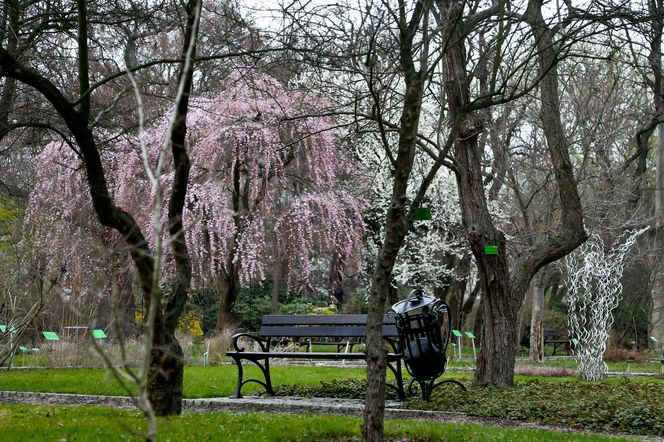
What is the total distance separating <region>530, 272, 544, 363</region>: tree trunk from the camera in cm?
1652

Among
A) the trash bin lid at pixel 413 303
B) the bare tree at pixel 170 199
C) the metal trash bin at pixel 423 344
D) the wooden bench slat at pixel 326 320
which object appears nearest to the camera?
the bare tree at pixel 170 199

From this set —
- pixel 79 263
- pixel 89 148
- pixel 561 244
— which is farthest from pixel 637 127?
pixel 89 148

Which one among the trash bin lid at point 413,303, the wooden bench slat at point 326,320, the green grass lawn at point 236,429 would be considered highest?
the trash bin lid at point 413,303

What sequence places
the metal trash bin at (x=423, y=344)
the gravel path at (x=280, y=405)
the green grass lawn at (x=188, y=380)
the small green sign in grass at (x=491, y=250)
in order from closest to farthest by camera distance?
the gravel path at (x=280, y=405) → the metal trash bin at (x=423, y=344) → the green grass lawn at (x=188, y=380) → the small green sign in grass at (x=491, y=250)

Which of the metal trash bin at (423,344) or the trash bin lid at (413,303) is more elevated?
the trash bin lid at (413,303)

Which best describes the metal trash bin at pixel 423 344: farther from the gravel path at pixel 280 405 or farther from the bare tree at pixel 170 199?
the bare tree at pixel 170 199

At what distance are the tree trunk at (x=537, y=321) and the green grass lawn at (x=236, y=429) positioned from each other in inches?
418

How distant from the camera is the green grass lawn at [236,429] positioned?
16.9 feet

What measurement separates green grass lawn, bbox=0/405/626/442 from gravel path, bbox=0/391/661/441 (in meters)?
0.84

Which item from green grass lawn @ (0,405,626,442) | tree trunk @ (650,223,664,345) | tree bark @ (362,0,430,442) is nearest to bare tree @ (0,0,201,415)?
green grass lawn @ (0,405,626,442)

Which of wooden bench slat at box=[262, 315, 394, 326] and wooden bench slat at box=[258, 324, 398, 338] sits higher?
wooden bench slat at box=[262, 315, 394, 326]

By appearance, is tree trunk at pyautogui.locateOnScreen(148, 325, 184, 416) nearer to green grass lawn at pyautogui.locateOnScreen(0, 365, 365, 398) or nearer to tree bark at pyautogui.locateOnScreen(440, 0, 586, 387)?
green grass lawn at pyautogui.locateOnScreen(0, 365, 365, 398)

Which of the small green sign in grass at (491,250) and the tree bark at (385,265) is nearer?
the tree bark at (385,265)

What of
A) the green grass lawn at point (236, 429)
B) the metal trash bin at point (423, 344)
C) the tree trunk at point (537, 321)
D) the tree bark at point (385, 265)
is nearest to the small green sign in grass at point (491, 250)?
the metal trash bin at point (423, 344)
